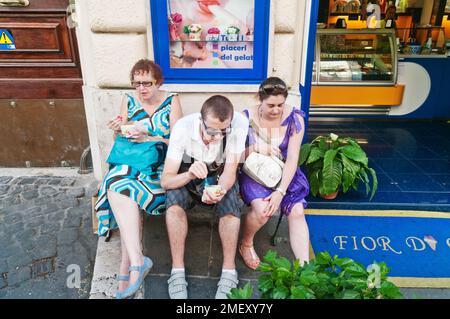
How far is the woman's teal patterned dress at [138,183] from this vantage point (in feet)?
8.18

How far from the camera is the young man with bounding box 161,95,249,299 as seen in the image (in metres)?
2.39

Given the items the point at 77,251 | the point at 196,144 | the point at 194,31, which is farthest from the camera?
the point at 194,31

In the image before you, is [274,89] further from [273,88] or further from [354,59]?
[354,59]

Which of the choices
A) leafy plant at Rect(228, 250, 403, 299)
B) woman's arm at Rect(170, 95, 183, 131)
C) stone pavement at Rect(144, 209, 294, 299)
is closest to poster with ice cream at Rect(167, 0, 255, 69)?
woman's arm at Rect(170, 95, 183, 131)

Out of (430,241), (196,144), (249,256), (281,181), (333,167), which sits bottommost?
(430,241)

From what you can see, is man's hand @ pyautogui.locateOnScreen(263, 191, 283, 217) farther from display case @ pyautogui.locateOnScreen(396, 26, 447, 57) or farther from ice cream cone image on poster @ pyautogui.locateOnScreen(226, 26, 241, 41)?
display case @ pyautogui.locateOnScreen(396, 26, 447, 57)

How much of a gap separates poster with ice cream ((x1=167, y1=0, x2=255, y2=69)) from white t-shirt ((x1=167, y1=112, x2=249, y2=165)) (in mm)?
853

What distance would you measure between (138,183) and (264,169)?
35.2 inches

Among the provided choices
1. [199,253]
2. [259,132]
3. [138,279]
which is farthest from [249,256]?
[259,132]

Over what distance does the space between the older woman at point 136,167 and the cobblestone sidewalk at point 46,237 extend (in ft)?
1.45

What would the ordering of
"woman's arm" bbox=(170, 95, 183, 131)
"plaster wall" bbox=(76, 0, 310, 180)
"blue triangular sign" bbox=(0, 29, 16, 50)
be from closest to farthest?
"woman's arm" bbox=(170, 95, 183, 131), "plaster wall" bbox=(76, 0, 310, 180), "blue triangular sign" bbox=(0, 29, 16, 50)

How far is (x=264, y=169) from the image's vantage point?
2.56 metres
